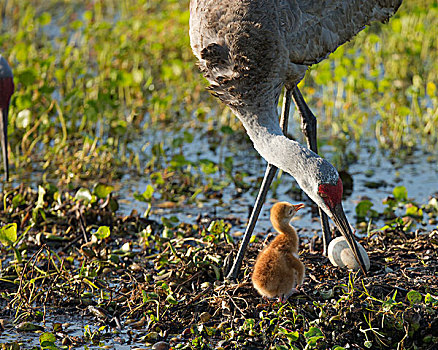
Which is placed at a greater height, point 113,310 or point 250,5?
point 250,5

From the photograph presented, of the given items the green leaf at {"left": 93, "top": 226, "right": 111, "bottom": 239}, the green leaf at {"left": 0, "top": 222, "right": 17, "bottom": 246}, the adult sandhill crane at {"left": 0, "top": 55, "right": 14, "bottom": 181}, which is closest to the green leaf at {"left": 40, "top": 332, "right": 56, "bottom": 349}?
the green leaf at {"left": 0, "top": 222, "right": 17, "bottom": 246}

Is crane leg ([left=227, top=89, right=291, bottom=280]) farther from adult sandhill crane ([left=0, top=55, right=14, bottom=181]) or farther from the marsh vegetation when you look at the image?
adult sandhill crane ([left=0, top=55, right=14, bottom=181])

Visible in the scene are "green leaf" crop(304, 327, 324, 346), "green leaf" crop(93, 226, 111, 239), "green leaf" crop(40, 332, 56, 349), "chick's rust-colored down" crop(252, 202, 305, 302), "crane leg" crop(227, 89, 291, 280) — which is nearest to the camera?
"green leaf" crop(304, 327, 324, 346)

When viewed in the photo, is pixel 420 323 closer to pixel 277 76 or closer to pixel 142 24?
pixel 277 76

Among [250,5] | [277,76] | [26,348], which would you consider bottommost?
[26,348]

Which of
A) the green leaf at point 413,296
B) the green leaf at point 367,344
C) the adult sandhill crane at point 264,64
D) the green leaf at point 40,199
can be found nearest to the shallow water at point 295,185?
the green leaf at point 40,199

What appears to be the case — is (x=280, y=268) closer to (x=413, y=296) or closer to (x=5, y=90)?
(x=413, y=296)

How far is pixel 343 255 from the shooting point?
181 inches

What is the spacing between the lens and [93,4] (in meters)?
11.3

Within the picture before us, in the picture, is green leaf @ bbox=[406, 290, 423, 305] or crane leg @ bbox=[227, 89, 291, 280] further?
crane leg @ bbox=[227, 89, 291, 280]

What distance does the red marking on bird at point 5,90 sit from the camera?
6.45m

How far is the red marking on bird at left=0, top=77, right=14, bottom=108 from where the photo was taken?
21.1 feet

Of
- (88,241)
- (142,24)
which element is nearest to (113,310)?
(88,241)

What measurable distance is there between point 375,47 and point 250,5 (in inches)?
→ 207
